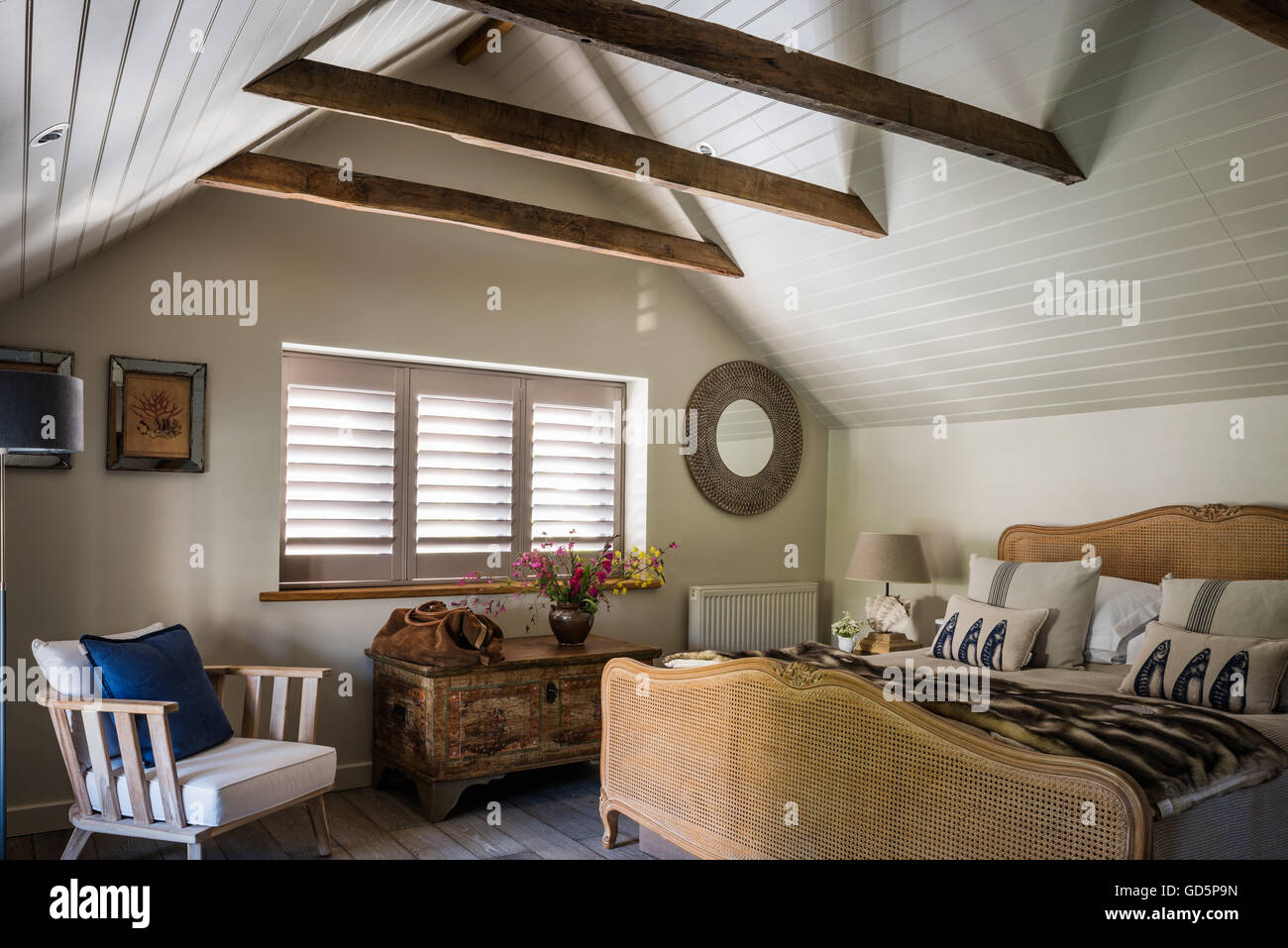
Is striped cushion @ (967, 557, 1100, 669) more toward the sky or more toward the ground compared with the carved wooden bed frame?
more toward the sky

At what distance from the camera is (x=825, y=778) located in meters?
2.68

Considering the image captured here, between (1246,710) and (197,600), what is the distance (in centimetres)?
378

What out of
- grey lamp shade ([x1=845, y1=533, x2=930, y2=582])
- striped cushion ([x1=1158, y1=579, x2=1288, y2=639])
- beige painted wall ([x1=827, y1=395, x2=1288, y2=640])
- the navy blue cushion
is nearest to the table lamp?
grey lamp shade ([x1=845, y1=533, x2=930, y2=582])

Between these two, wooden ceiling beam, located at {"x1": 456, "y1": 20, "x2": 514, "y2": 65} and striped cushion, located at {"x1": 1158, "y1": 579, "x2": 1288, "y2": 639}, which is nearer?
striped cushion, located at {"x1": 1158, "y1": 579, "x2": 1288, "y2": 639}

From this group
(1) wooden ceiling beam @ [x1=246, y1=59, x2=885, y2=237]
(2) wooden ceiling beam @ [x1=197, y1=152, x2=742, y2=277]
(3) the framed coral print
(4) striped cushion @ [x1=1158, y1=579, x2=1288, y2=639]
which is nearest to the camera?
(1) wooden ceiling beam @ [x1=246, y1=59, x2=885, y2=237]

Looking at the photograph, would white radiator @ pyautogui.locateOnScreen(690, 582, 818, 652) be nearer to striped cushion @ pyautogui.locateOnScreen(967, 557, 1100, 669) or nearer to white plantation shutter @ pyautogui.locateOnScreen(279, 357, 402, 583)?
striped cushion @ pyautogui.locateOnScreen(967, 557, 1100, 669)

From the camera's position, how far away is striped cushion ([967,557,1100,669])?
151 inches

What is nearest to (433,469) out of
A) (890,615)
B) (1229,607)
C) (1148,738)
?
(890,615)

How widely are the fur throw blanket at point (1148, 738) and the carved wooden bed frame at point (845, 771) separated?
107 millimetres

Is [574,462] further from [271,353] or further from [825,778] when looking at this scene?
[825,778]

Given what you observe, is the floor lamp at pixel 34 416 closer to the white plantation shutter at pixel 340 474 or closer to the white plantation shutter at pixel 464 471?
the white plantation shutter at pixel 340 474

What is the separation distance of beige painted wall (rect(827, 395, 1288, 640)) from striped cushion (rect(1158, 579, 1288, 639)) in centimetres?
65

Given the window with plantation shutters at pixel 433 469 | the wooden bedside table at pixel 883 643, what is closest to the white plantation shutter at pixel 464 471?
the window with plantation shutters at pixel 433 469

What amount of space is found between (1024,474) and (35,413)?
4162 millimetres
